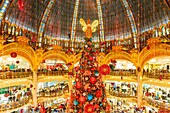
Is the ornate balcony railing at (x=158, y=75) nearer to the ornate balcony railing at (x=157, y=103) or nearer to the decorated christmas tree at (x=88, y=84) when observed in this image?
the ornate balcony railing at (x=157, y=103)

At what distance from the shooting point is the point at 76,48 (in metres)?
24.5

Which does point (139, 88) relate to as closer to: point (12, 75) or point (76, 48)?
point (76, 48)

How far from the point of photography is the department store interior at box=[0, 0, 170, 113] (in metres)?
16.3

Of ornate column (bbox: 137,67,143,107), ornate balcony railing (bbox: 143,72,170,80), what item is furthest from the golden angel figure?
ornate column (bbox: 137,67,143,107)

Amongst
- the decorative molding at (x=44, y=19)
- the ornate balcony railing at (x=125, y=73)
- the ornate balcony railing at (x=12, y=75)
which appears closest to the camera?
the ornate balcony railing at (x=12, y=75)

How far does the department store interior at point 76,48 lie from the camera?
16.3 metres

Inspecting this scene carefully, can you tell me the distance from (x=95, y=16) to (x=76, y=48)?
5.77 metres

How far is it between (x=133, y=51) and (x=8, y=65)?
15946mm

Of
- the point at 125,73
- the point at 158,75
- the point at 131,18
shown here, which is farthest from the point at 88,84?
the point at 131,18

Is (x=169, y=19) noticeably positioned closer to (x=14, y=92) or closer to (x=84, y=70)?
(x=84, y=70)

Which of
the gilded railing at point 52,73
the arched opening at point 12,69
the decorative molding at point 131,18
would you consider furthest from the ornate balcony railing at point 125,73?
the arched opening at point 12,69

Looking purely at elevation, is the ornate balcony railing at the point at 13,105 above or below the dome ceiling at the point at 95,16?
below

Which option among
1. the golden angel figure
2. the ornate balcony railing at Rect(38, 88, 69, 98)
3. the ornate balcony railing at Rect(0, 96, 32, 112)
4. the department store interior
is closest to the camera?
the golden angel figure

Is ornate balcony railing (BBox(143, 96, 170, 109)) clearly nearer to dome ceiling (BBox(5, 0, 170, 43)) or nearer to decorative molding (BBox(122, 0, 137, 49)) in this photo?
decorative molding (BBox(122, 0, 137, 49))
